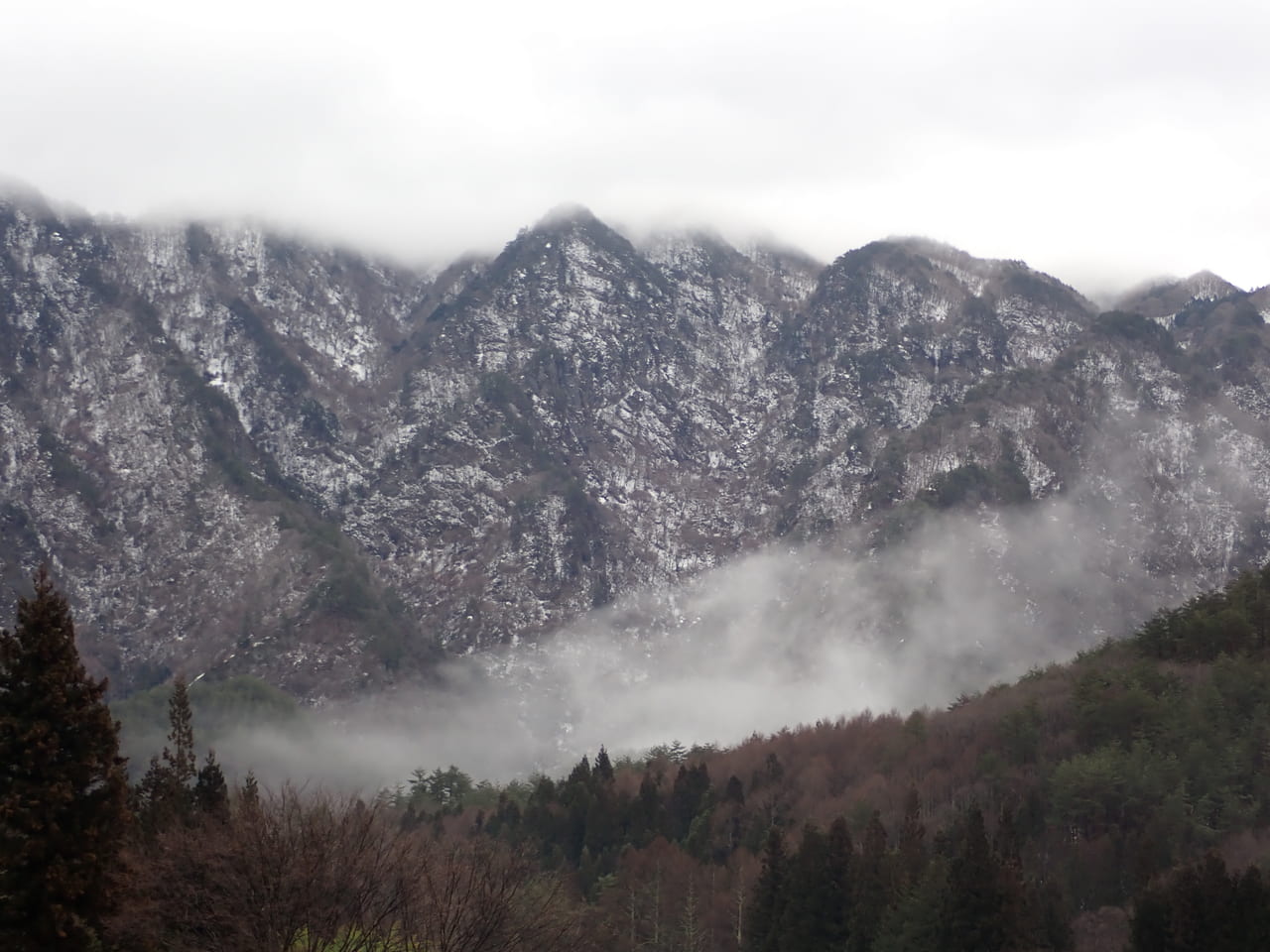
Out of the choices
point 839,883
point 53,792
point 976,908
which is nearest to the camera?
point 53,792

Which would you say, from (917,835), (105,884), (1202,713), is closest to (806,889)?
(917,835)

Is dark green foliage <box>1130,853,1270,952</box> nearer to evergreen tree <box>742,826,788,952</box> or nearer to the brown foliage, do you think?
evergreen tree <box>742,826,788,952</box>

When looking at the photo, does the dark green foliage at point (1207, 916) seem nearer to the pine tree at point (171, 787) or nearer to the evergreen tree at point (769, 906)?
the evergreen tree at point (769, 906)

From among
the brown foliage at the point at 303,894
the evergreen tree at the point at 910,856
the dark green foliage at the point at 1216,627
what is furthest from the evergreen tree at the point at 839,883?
the dark green foliage at the point at 1216,627

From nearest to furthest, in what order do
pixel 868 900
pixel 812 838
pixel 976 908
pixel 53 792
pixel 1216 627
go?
pixel 53 792
pixel 976 908
pixel 868 900
pixel 812 838
pixel 1216 627

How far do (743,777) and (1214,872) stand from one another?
9163 cm

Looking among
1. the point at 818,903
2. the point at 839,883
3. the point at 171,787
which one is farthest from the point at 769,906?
the point at 171,787

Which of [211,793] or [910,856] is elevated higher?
[211,793]

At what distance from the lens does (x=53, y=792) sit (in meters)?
36.2

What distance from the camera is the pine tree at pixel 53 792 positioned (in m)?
35.8

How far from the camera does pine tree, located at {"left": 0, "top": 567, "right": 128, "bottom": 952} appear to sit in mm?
35781

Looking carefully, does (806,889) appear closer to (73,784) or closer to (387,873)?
(387,873)

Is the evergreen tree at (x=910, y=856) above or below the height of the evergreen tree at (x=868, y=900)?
above

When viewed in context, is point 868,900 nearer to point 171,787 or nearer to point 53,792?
point 171,787
